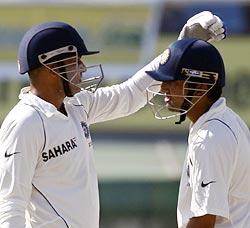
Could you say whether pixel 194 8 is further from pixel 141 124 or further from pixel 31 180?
pixel 31 180

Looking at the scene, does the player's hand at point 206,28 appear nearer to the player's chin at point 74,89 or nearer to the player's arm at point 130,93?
the player's arm at point 130,93

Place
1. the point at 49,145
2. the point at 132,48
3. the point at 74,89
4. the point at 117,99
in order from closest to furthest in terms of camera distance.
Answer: the point at 49,145 → the point at 74,89 → the point at 117,99 → the point at 132,48

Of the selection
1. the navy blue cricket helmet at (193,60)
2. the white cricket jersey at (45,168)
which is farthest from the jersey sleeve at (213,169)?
the white cricket jersey at (45,168)

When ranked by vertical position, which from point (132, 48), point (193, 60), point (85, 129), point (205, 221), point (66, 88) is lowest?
point (132, 48)

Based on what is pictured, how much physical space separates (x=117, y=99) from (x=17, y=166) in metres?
0.91

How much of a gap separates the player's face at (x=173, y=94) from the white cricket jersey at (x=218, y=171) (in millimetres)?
113

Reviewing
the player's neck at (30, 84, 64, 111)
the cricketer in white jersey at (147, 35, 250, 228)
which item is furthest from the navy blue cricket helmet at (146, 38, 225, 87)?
the player's neck at (30, 84, 64, 111)

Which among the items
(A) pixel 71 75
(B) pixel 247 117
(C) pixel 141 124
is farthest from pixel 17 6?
(A) pixel 71 75

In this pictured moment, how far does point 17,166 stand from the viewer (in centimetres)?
489

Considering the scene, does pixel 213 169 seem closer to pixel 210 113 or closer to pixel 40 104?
pixel 210 113

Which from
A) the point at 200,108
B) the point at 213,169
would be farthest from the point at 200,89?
the point at 213,169

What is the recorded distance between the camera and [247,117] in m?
14.1

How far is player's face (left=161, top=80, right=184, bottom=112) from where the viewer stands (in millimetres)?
4910

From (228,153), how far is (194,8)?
9.24 metres
